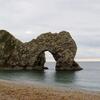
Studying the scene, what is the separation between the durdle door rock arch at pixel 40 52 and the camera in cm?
16288

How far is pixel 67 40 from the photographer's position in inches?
6535

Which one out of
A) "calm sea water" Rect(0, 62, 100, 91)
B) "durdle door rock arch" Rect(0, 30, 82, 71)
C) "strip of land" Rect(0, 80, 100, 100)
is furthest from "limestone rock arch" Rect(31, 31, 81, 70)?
"strip of land" Rect(0, 80, 100, 100)

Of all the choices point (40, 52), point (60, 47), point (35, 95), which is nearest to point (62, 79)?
point (60, 47)

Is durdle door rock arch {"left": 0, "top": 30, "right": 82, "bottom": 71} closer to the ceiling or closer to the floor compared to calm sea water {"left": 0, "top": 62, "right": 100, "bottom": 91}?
closer to the ceiling

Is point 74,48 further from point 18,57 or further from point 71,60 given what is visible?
point 18,57

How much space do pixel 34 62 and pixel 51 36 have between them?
53.9 ft

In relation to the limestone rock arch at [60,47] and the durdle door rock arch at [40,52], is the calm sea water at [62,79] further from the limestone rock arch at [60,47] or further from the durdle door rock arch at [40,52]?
the durdle door rock arch at [40,52]

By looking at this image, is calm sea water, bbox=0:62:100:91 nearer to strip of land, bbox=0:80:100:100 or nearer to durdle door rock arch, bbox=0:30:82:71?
strip of land, bbox=0:80:100:100

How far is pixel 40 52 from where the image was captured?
6629 inches

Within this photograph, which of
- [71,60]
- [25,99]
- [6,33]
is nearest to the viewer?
[25,99]

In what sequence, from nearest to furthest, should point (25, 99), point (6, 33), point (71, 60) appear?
point (25, 99) < point (71, 60) < point (6, 33)

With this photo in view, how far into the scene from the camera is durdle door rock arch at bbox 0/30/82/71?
163 meters

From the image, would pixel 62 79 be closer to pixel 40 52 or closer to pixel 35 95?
pixel 35 95

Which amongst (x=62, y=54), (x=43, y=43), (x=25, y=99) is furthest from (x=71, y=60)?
(x=25, y=99)
